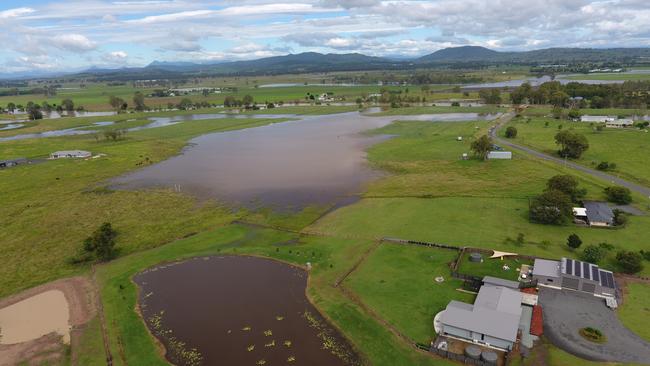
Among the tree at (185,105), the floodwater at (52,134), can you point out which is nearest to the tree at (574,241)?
the floodwater at (52,134)

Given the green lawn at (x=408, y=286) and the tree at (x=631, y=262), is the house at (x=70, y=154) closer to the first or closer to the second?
the green lawn at (x=408, y=286)

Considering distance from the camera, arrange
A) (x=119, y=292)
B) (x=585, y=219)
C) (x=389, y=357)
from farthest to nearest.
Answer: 1. (x=585, y=219)
2. (x=119, y=292)
3. (x=389, y=357)

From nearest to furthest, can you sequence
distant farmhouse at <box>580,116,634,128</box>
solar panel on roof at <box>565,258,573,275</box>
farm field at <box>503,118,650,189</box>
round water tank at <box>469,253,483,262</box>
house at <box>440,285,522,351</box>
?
1. house at <box>440,285,522,351</box>
2. solar panel on roof at <box>565,258,573,275</box>
3. round water tank at <box>469,253,483,262</box>
4. farm field at <box>503,118,650,189</box>
5. distant farmhouse at <box>580,116,634,128</box>

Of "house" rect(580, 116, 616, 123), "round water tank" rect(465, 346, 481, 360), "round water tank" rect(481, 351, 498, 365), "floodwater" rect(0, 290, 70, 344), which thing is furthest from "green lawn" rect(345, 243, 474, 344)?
"house" rect(580, 116, 616, 123)

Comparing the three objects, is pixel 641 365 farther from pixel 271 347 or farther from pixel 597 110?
pixel 597 110

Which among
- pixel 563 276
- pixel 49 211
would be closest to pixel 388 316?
pixel 563 276

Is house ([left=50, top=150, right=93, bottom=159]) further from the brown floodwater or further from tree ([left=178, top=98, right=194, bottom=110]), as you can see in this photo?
tree ([left=178, top=98, right=194, bottom=110])
